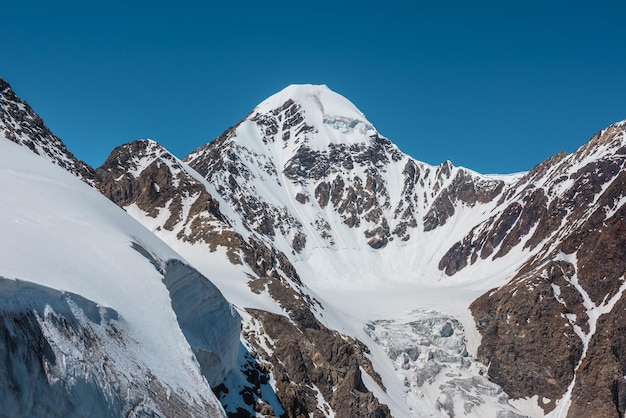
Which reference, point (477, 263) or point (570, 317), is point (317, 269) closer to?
point (477, 263)

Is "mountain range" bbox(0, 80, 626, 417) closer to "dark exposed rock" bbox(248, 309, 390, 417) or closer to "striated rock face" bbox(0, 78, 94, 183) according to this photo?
"dark exposed rock" bbox(248, 309, 390, 417)

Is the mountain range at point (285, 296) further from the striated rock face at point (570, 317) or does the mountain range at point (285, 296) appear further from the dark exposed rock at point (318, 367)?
the striated rock face at point (570, 317)

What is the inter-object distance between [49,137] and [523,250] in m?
113

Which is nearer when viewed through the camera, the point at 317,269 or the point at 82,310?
the point at 82,310

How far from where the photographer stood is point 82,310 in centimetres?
1744

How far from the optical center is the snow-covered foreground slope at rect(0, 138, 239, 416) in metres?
15.2

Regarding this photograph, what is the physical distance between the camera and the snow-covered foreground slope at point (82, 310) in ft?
49.9

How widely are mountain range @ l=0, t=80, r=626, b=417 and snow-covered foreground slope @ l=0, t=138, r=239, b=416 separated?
6 centimetres

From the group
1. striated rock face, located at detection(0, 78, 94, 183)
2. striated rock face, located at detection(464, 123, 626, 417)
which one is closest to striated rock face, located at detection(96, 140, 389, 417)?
striated rock face, located at detection(0, 78, 94, 183)

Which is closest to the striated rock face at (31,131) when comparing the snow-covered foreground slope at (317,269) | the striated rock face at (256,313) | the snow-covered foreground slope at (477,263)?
the striated rock face at (256,313)

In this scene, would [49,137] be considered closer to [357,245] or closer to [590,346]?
[590,346]

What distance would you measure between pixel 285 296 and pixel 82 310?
228 ft

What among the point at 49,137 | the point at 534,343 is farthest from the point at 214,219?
the point at 534,343

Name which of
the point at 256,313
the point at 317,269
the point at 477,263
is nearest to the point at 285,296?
the point at 256,313
